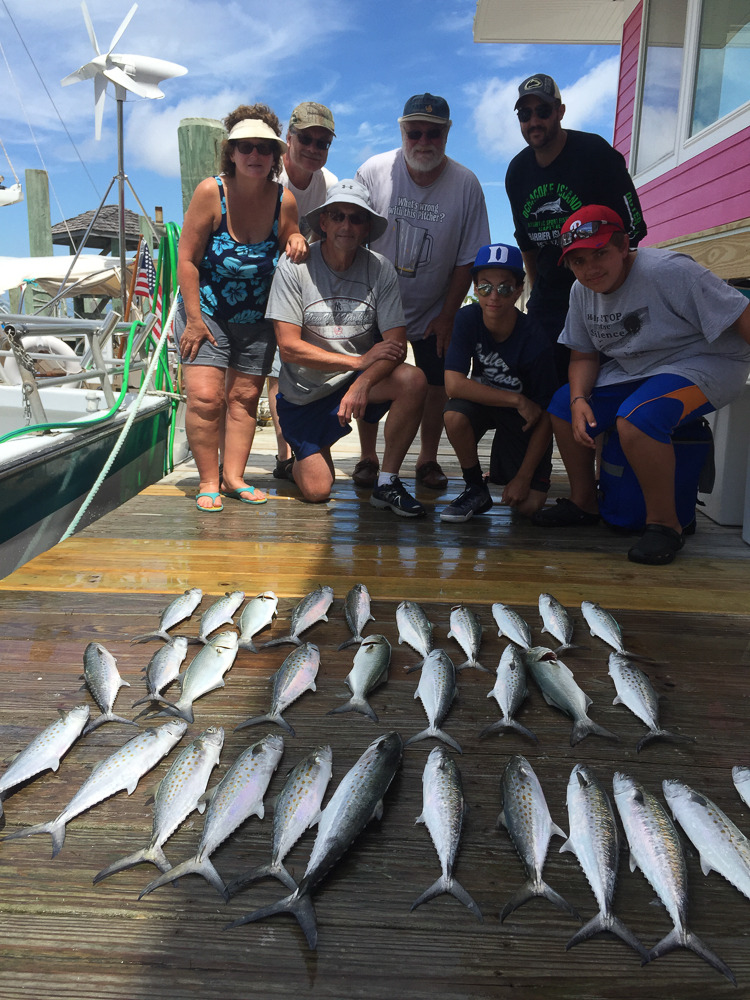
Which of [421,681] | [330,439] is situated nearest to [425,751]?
[421,681]

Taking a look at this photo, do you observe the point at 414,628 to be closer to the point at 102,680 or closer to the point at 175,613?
the point at 175,613

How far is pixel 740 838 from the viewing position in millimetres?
1468

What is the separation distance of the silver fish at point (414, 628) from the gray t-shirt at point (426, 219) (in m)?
2.42

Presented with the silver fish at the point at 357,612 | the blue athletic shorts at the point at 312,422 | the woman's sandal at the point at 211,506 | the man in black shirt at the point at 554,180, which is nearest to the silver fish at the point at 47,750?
the silver fish at the point at 357,612

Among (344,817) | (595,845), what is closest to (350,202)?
(344,817)

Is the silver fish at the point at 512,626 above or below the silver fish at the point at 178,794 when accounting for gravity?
above

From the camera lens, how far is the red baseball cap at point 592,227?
3045 mm

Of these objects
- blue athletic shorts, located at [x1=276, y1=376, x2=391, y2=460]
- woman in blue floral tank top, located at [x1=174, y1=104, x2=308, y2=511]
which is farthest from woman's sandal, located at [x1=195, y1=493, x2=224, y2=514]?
blue athletic shorts, located at [x1=276, y1=376, x2=391, y2=460]

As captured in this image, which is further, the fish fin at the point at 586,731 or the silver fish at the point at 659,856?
the fish fin at the point at 586,731

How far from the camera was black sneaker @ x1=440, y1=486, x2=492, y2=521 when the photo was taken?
3711 millimetres

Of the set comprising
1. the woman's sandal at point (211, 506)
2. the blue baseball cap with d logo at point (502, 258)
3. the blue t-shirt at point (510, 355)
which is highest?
the blue baseball cap with d logo at point (502, 258)

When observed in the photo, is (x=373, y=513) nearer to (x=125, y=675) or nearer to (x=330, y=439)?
(x=330, y=439)

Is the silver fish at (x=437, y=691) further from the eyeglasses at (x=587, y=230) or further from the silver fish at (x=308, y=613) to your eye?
the eyeglasses at (x=587, y=230)

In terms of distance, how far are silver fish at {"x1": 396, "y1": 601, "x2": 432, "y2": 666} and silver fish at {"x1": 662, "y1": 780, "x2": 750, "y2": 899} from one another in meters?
0.91
